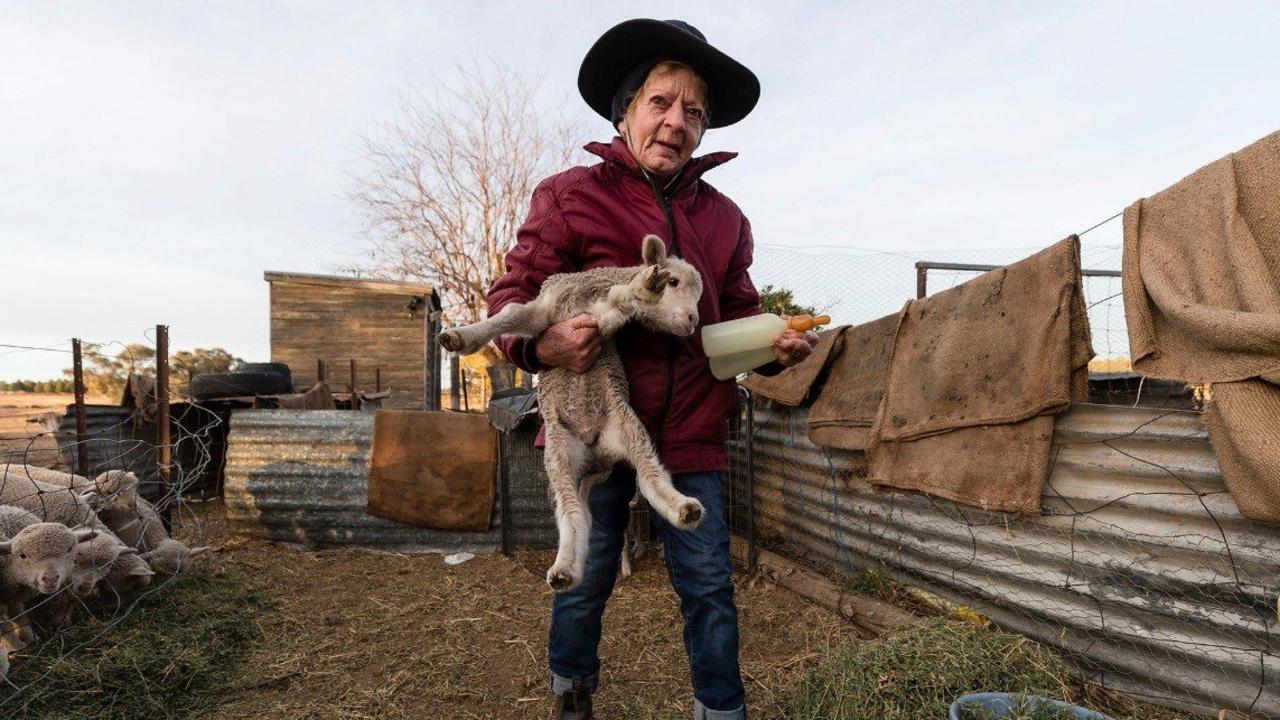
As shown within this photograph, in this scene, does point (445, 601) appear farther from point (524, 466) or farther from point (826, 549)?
point (826, 549)

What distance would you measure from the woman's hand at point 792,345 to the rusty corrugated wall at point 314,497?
4.10 m

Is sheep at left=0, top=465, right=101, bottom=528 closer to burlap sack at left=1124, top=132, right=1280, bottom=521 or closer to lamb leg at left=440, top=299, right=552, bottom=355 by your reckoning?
lamb leg at left=440, top=299, right=552, bottom=355

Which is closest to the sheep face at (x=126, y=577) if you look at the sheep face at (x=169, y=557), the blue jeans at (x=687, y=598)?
the sheep face at (x=169, y=557)

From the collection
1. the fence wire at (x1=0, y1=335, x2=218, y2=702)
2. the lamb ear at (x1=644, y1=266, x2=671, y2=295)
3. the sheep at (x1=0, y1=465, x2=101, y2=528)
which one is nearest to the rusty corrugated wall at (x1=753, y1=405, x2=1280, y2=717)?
the lamb ear at (x1=644, y1=266, x2=671, y2=295)

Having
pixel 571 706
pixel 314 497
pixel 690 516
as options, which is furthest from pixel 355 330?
pixel 690 516

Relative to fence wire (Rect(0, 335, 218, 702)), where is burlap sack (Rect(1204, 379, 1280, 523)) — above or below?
above

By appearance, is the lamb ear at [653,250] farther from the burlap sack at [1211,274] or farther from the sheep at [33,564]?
the sheep at [33,564]

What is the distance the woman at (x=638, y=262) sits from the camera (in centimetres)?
211

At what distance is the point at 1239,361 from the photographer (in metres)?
1.90

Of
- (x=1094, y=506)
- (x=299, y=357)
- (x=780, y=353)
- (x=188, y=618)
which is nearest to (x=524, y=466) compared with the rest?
(x=188, y=618)

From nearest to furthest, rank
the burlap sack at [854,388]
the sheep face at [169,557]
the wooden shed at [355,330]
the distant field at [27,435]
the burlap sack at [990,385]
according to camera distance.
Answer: the burlap sack at [990,385] < the burlap sack at [854,388] < the sheep face at [169,557] < the distant field at [27,435] < the wooden shed at [355,330]

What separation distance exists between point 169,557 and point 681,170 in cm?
454

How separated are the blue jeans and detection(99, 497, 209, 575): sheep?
138 inches

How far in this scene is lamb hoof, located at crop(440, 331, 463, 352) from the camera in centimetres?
181
